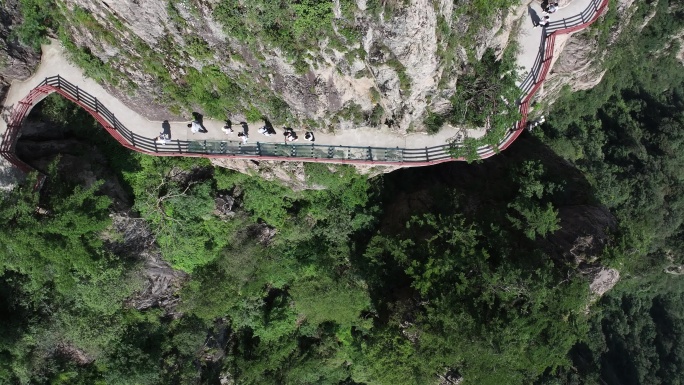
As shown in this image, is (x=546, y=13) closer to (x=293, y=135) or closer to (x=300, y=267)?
(x=293, y=135)

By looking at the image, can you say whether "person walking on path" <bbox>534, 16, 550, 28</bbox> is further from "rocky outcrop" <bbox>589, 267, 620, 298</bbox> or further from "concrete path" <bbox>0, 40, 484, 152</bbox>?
"rocky outcrop" <bbox>589, 267, 620, 298</bbox>

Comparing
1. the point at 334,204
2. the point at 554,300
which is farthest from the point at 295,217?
the point at 554,300

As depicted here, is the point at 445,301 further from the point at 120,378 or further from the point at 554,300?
the point at 120,378

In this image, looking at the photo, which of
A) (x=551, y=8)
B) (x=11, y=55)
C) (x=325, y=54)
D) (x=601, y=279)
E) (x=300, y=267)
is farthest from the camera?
(x=300, y=267)

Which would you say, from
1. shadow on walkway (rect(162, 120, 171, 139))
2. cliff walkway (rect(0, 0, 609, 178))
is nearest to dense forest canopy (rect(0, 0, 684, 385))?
cliff walkway (rect(0, 0, 609, 178))

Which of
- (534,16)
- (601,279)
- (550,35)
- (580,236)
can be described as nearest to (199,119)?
(534,16)

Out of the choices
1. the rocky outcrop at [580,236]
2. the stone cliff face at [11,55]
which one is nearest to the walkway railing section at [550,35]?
the rocky outcrop at [580,236]
